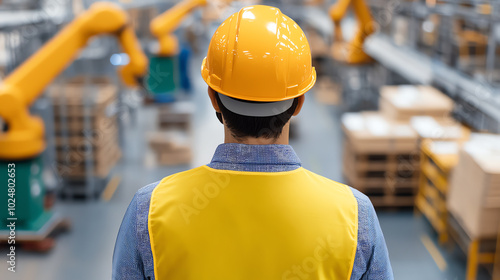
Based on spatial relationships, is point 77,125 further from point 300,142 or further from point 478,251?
point 478,251

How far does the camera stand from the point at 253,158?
1466 mm

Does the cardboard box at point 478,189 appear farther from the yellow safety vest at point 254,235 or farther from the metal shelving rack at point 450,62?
the yellow safety vest at point 254,235

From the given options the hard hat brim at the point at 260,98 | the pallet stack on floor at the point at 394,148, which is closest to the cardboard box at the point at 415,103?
the pallet stack on floor at the point at 394,148

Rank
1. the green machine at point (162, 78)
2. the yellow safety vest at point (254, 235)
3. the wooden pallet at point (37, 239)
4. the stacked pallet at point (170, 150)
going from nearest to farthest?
the yellow safety vest at point (254, 235) → the wooden pallet at point (37, 239) → the stacked pallet at point (170, 150) → the green machine at point (162, 78)

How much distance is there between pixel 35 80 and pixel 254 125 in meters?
4.84

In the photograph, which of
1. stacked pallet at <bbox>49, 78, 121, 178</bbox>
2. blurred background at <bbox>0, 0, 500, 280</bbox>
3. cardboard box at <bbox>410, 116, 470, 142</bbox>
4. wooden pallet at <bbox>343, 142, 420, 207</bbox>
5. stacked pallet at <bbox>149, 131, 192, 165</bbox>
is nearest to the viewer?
blurred background at <bbox>0, 0, 500, 280</bbox>

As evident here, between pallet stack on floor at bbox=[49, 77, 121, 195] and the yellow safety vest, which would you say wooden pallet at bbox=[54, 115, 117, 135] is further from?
the yellow safety vest

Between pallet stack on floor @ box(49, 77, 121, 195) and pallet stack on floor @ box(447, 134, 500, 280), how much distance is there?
500 cm

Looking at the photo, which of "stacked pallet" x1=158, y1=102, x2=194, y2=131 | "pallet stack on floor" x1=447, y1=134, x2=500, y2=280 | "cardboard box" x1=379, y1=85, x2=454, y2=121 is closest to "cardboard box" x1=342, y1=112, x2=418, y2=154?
"cardboard box" x1=379, y1=85, x2=454, y2=121

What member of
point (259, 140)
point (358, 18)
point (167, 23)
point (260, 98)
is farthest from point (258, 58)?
point (167, 23)

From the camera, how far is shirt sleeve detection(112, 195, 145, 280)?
1479mm

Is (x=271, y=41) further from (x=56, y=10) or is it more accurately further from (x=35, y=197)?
(x=56, y=10)

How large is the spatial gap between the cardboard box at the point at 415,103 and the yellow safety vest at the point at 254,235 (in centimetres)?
659

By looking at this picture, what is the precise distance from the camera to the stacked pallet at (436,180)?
6.18m
